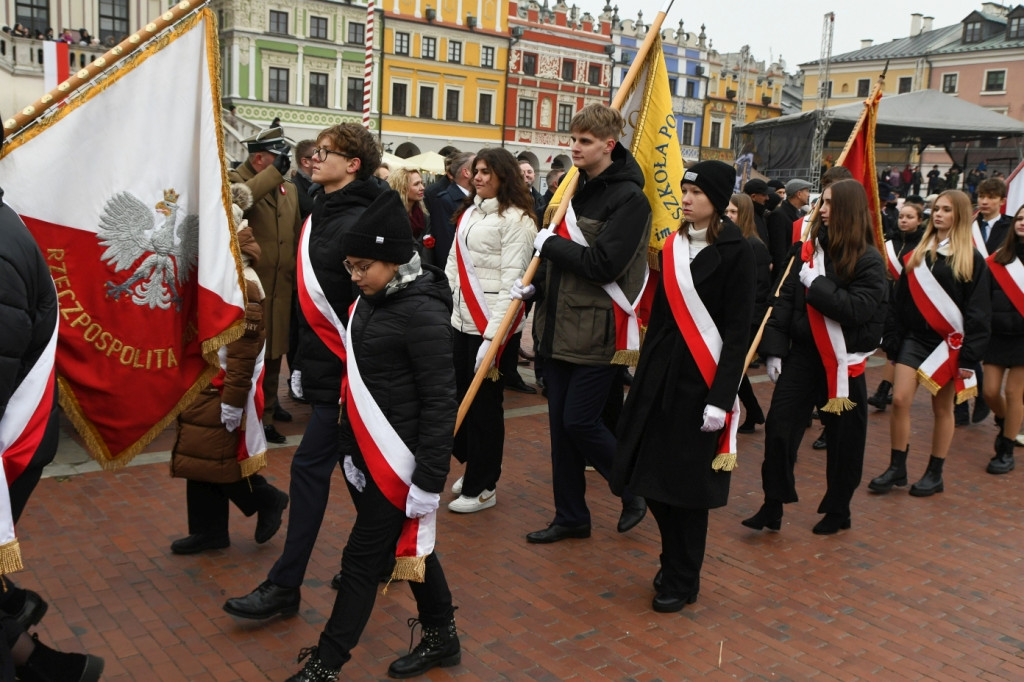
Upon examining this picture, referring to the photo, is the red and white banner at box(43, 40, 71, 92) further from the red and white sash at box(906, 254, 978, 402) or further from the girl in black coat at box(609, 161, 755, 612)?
the girl in black coat at box(609, 161, 755, 612)

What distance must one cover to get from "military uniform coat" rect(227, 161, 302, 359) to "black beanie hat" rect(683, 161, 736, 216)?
11.8 feet

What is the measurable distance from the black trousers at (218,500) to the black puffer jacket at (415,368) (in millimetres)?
1612

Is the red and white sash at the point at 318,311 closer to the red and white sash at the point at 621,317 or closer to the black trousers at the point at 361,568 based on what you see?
the black trousers at the point at 361,568

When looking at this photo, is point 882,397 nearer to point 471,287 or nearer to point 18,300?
point 471,287

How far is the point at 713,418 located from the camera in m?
4.43

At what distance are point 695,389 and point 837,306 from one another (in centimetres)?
147

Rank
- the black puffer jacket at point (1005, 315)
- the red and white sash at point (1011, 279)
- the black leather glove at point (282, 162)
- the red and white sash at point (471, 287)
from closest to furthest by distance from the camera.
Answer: the red and white sash at point (471, 287) < the black leather glove at point (282, 162) < the black puffer jacket at point (1005, 315) < the red and white sash at point (1011, 279)

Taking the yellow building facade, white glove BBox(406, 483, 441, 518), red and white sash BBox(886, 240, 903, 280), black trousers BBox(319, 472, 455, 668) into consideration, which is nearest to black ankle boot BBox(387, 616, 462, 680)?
black trousers BBox(319, 472, 455, 668)

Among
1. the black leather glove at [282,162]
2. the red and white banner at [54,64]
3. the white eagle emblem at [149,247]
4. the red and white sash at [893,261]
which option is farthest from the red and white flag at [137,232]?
the red and white banner at [54,64]

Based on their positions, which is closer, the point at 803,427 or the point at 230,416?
the point at 230,416

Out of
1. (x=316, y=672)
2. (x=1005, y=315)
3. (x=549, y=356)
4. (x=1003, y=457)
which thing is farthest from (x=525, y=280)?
(x=1003, y=457)

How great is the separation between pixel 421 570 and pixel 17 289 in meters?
1.73

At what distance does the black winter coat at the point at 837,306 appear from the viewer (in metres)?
5.57

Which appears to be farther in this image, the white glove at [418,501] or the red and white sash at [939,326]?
the red and white sash at [939,326]
